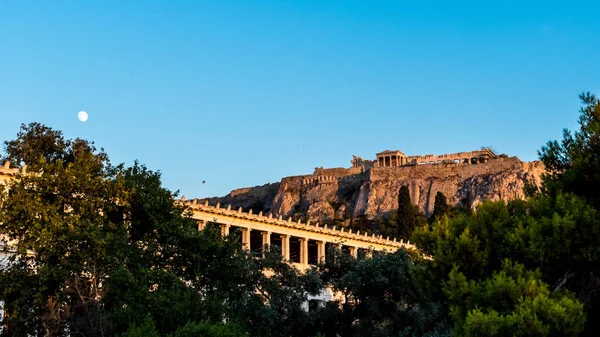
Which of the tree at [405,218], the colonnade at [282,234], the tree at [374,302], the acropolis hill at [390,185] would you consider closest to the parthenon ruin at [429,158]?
the acropolis hill at [390,185]

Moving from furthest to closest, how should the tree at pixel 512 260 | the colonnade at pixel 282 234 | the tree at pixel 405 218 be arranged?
the tree at pixel 405 218 < the colonnade at pixel 282 234 < the tree at pixel 512 260

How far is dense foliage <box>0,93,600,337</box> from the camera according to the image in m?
18.5

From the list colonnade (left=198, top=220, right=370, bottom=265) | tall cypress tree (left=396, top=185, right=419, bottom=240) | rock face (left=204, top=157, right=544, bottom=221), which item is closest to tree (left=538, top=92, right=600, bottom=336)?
colonnade (left=198, top=220, right=370, bottom=265)

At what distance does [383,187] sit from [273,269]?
8347 centimetres

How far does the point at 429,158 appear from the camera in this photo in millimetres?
120000

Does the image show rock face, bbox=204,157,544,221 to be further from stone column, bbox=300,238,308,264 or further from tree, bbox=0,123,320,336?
tree, bbox=0,123,320,336

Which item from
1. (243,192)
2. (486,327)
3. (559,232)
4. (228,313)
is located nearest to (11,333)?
(228,313)

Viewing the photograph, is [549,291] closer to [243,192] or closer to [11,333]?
[11,333]

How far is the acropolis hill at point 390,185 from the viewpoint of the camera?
341 feet

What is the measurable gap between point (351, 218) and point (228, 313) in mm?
82031

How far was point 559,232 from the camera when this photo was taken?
1861 cm

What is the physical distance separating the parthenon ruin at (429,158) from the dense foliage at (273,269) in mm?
88147

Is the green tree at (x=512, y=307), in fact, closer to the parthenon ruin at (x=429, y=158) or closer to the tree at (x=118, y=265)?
the tree at (x=118, y=265)

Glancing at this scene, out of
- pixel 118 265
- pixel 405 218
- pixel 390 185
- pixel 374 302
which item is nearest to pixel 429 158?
pixel 390 185
